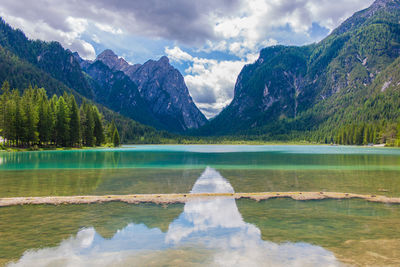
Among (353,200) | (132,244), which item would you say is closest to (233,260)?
(132,244)

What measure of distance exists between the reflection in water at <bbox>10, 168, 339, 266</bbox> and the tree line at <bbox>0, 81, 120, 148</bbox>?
91038 millimetres

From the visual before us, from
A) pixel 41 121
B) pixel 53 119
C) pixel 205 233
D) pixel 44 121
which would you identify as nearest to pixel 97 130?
pixel 53 119

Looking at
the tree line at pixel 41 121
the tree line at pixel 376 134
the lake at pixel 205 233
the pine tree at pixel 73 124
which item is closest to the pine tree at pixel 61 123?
the tree line at pixel 41 121

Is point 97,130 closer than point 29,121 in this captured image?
No

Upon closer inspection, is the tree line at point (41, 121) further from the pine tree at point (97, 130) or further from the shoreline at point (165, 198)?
the shoreline at point (165, 198)

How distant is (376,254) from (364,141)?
20196 cm

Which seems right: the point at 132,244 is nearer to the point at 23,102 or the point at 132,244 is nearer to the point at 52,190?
the point at 52,190

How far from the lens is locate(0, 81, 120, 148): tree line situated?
286 feet

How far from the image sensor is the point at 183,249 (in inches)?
430

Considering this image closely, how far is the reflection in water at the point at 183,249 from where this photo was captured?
973 cm

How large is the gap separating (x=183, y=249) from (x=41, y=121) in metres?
100

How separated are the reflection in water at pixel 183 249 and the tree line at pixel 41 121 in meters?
91.0

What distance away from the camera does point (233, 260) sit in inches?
391

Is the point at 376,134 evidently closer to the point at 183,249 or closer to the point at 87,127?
the point at 87,127
